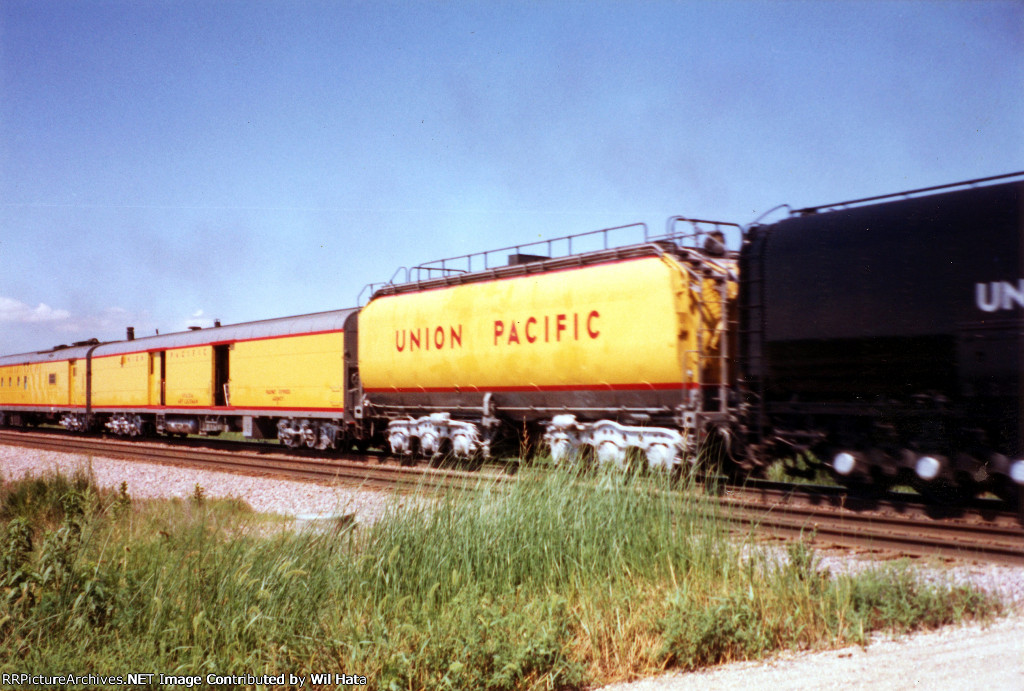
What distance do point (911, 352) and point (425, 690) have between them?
744 cm

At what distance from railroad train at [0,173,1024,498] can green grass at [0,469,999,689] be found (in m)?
2.08

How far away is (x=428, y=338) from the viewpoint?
54.0ft

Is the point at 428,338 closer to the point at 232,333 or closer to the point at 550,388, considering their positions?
the point at 550,388

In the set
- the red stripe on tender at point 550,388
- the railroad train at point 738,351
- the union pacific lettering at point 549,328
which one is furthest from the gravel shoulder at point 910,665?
the union pacific lettering at point 549,328

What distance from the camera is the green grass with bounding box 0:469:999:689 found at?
198 inches

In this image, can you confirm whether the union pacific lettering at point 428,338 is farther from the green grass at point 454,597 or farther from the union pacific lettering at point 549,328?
the green grass at point 454,597

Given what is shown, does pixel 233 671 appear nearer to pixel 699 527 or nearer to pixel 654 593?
pixel 654 593

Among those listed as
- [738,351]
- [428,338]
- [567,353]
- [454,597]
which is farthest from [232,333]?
[454,597]

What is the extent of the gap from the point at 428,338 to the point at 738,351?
7.01 metres

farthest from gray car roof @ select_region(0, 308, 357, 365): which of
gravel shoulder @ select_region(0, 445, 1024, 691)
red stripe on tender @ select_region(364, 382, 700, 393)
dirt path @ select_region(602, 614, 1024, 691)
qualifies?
dirt path @ select_region(602, 614, 1024, 691)

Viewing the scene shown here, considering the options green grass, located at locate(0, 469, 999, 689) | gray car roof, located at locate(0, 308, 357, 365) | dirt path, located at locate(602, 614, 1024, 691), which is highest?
gray car roof, located at locate(0, 308, 357, 365)

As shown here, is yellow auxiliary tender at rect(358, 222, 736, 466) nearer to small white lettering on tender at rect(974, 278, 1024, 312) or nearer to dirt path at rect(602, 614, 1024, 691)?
small white lettering on tender at rect(974, 278, 1024, 312)

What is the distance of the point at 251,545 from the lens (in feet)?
20.1

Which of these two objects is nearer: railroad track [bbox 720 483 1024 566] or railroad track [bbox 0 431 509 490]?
railroad track [bbox 720 483 1024 566]
